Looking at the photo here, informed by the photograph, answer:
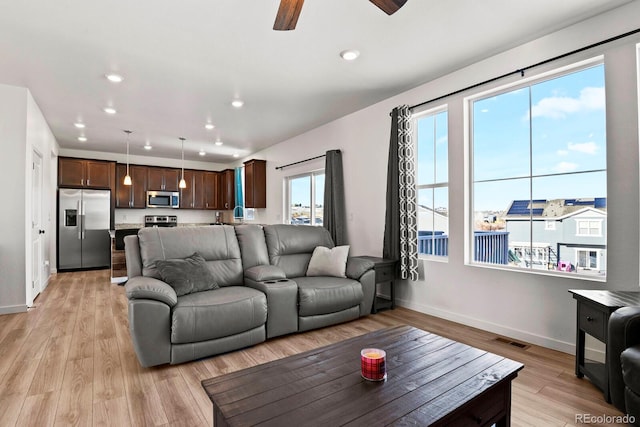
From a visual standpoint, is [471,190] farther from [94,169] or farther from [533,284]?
[94,169]

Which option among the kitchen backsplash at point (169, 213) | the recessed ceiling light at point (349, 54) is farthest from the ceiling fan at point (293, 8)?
the kitchen backsplash at point (169, 213)

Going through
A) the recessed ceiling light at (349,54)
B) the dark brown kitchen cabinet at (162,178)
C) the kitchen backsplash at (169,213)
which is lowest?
the kitchen backsplash at (169,213)

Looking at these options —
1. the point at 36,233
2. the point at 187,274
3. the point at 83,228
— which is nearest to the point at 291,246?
the point at 187,274

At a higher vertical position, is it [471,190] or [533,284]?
[471,190]

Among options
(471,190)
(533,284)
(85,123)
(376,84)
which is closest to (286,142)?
(376,84)

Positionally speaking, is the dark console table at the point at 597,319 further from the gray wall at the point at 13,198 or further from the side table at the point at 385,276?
the gray wall at the point at 13,198

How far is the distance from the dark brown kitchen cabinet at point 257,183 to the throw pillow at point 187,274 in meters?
4.12

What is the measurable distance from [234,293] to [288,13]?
222 cm

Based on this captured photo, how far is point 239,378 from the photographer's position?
4.75ft

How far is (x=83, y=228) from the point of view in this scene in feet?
22.3

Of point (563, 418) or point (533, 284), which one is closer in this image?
point (563, 418)

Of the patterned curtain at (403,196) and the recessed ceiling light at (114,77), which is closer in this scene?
the recessed ceiling light at (114,77)

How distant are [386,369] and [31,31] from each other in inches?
147

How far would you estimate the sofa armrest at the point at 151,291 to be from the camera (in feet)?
7.96
